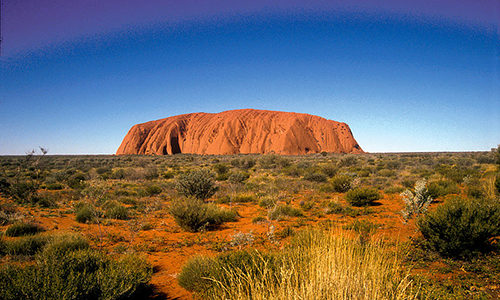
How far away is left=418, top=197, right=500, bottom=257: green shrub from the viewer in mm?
4742

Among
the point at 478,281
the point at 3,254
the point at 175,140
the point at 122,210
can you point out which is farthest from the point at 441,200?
the point at 175,140

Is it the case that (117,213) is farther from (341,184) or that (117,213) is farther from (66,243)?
(341,184)

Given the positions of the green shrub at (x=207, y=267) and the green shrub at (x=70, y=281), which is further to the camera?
the green shrub at (x=207, y=267)

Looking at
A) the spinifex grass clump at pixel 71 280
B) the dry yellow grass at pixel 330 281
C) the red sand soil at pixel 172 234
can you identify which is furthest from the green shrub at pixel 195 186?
the dry yellow grass at pixel 330 281

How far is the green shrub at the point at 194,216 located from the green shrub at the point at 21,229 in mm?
3918

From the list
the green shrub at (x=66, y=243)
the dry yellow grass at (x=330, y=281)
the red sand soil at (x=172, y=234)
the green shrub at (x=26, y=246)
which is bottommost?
the red sand soil at (x=172, y=234)

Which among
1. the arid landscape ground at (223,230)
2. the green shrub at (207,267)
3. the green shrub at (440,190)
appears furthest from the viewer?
the green shrub at (440,190)

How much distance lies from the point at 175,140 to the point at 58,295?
3336 inches

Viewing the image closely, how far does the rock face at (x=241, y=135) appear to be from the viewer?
74.5m

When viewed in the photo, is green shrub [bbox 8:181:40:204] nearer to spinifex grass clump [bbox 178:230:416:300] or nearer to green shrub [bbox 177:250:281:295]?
green shrub [bbox 177:250:281:295]

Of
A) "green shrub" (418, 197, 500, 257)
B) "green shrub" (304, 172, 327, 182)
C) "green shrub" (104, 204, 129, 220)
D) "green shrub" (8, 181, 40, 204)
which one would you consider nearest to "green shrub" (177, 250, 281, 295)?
"green shrub" (418, 197, 500, 257)

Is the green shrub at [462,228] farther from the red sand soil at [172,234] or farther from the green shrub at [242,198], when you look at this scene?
the green shrub at [242,198]

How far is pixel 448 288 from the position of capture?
354 cm

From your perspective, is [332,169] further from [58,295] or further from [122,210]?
[58,295]
